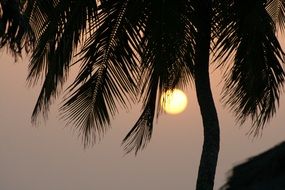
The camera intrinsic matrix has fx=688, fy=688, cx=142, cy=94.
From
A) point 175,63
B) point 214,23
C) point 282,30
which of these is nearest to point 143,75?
point 175,63

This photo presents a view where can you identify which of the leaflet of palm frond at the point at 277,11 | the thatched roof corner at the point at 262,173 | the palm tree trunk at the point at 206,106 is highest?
the leaflet of palm frond at the point at 277,11

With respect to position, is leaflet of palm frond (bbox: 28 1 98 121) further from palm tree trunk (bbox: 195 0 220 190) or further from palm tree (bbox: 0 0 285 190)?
palm tree trunk (bbox: 195 0 220 190)

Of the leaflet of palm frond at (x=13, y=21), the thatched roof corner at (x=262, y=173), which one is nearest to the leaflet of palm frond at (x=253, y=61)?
the thatched roof corner at (x=262, y=173)

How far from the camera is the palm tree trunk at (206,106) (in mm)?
10758

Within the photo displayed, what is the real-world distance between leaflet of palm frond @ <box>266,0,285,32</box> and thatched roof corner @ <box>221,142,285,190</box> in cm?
253

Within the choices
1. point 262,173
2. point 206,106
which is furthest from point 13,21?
point 262,173

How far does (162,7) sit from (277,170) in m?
4.49

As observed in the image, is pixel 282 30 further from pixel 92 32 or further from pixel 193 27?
pixel 92 32

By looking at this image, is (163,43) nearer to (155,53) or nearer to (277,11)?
(155,53)

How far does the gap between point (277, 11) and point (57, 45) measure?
4.06m

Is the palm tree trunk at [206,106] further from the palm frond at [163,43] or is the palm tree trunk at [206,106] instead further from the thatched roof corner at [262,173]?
the thatched roof corner at [262,173]

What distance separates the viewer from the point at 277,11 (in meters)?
12.5

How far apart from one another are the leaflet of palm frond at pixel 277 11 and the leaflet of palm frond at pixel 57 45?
3.44m

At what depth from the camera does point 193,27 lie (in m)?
10.8
